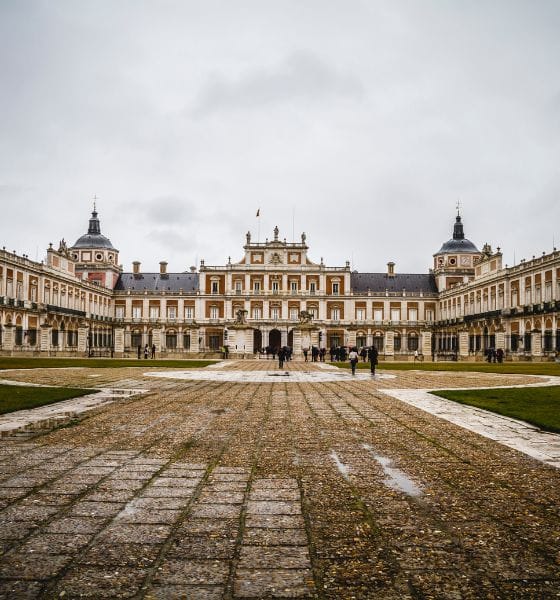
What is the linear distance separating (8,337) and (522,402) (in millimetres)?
45611

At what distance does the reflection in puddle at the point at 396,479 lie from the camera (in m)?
5.37

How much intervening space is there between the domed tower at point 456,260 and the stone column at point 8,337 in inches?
1997

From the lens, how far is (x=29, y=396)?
12.8 meters

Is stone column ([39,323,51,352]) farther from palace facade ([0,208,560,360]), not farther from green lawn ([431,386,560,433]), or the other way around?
green lawn ([431,386,560,433])

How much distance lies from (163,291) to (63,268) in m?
16.8

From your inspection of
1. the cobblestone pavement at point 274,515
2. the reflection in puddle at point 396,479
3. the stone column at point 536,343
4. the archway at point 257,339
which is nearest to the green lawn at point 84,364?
the cobblestone pavement at point 274,515

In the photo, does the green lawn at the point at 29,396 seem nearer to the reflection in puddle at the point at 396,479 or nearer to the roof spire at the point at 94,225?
the reflection in puddle at the point at 396,479

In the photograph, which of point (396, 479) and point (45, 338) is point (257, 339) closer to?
point (45, 338)

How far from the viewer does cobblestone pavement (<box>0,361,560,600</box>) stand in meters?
3.44

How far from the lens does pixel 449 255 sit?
263 ft

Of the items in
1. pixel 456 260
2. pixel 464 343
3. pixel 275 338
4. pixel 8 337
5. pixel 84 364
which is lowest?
pixel 84 364

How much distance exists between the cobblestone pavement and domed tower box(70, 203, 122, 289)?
2860 inches

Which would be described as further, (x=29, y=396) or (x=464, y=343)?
(x=464, y=343)

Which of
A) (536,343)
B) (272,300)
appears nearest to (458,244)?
(272,300)
